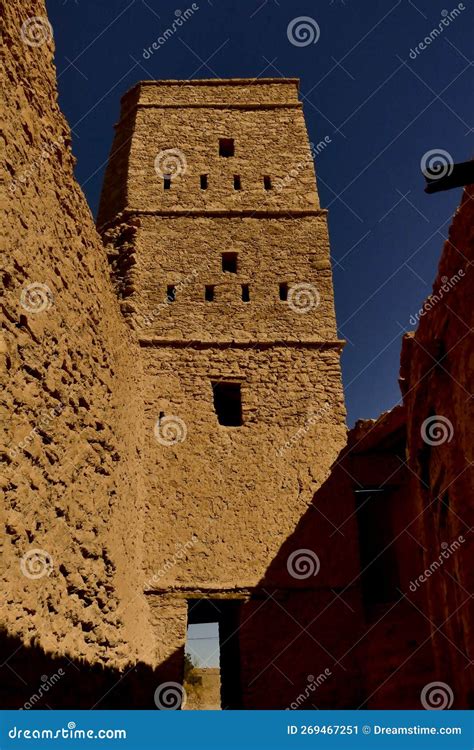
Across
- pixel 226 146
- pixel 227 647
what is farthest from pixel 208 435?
pixel 226 146

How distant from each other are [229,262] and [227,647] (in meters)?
6.77

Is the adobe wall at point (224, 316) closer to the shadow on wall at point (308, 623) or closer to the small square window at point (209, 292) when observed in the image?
the small square window at point (209, 292)

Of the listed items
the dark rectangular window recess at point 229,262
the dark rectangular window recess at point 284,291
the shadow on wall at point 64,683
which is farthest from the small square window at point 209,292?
the shadow on wall at point 64,683

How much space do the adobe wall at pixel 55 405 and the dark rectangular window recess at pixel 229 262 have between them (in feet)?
12.9

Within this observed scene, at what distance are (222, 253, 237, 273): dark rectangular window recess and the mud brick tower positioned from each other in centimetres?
3

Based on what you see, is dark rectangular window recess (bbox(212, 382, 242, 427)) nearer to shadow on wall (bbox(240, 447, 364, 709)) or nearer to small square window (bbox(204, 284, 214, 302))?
small square window (bbox(204, 284, 214, 302))

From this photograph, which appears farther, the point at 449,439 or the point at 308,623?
the point at 308,623

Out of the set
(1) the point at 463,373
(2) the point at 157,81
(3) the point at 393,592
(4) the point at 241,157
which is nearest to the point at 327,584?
(3) the point at 393,592

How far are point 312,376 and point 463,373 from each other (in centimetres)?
542

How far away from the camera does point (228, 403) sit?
11211 mm

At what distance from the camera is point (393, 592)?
10688 mm

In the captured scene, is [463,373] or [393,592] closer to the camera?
[463,373]

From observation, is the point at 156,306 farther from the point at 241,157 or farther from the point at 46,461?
the point at 46,461

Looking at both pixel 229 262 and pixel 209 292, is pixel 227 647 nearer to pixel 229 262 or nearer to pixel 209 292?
pixel 209 292
